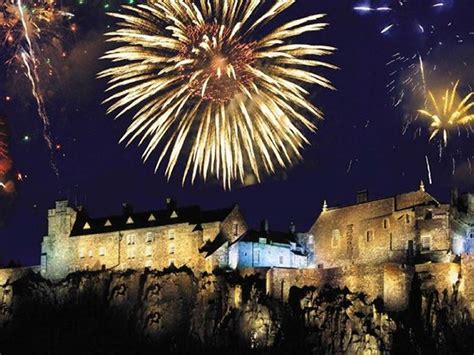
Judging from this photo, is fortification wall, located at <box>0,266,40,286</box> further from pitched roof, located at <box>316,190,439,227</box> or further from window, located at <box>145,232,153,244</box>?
pitched roof, located at <box>316,190,439,227</box>

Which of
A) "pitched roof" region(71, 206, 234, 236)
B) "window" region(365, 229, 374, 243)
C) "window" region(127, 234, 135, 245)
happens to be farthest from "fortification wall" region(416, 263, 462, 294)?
"window" region(127, 234, 135, 245)

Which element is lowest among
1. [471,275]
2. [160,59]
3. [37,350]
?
[37,350]

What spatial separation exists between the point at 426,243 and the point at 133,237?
26.8 meters

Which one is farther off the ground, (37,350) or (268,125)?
(268,125)

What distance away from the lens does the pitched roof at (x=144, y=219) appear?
298 feet

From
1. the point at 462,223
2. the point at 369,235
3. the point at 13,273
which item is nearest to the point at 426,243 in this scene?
the point at 462,223

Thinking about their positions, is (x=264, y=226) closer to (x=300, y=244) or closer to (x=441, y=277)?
(x=300, y=244)

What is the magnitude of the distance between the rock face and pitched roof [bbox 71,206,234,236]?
6222mm

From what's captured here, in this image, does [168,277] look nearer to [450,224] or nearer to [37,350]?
[37,350]

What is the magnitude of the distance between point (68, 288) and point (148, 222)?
9058 mm

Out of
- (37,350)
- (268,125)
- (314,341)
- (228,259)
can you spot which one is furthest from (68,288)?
(268,125)

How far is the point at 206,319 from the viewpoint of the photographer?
79062 mm

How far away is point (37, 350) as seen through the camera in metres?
83.6

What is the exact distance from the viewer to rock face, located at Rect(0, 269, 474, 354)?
7212 centimetres
